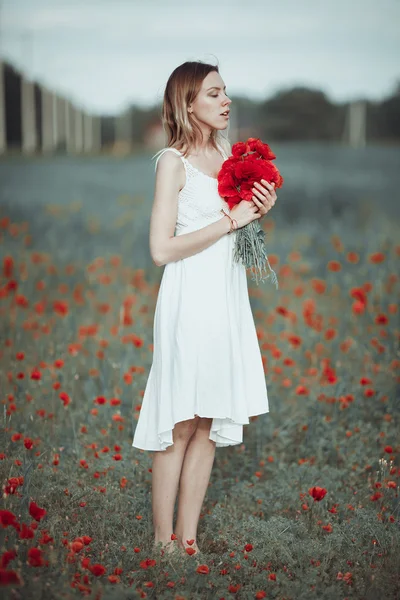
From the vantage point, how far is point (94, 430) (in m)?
3.74

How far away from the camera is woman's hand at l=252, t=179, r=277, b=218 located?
2.63m

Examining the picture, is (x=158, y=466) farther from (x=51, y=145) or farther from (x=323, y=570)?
(x=51, y=145)

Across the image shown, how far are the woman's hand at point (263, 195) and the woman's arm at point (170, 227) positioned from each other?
0.13 m

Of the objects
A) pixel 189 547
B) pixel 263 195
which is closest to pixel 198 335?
pixel 263 195

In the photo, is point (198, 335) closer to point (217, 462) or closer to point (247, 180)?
point (247, 180)

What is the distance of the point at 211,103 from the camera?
2707 millimetres

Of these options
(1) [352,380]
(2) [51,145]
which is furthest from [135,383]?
(2) [51,145]

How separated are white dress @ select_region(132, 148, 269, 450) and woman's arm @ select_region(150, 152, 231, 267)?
0.17ft

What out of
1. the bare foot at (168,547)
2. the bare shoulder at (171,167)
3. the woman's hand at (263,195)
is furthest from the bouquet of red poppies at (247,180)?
the bare foot at (168,547)

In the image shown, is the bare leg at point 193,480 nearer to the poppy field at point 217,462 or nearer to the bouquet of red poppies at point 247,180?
the poppy field at point 217,462

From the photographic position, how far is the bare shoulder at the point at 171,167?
264cm

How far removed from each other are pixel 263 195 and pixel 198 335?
568mm

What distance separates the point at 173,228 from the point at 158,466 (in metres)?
0.93

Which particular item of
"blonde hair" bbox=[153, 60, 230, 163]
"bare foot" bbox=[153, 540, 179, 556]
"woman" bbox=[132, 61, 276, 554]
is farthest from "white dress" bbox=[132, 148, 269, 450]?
"bare foot" bbox=[153, 540, 179, 556]
